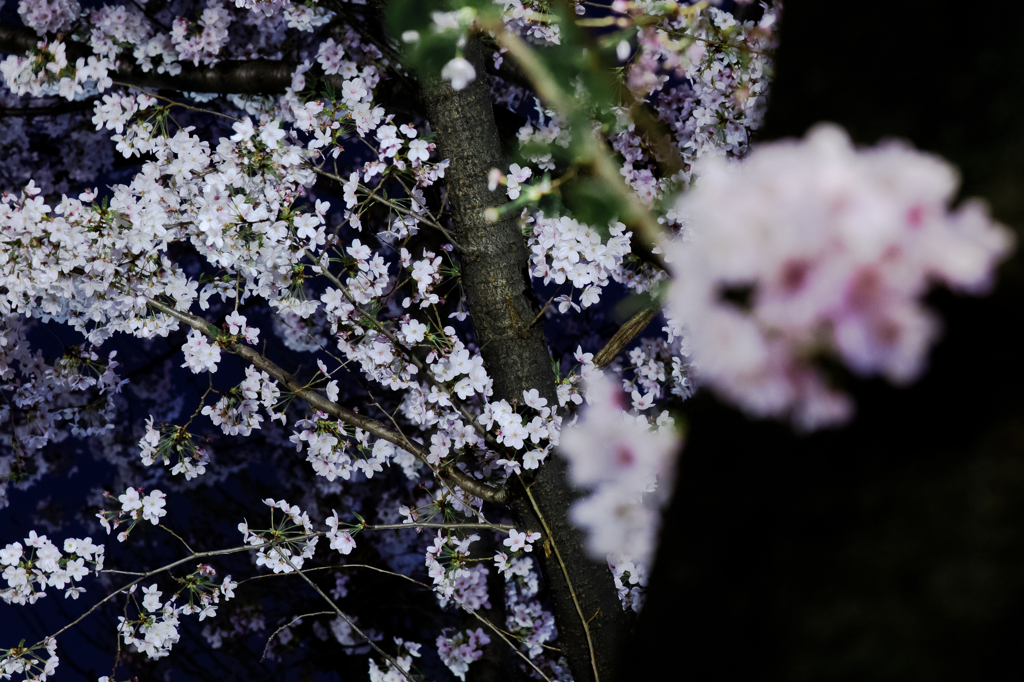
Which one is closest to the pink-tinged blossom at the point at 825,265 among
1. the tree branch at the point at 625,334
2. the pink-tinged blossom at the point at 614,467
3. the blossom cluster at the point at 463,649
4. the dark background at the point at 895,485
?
the dark background at the point at 895,485

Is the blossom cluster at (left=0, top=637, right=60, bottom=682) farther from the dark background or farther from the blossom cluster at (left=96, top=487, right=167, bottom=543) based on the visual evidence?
the dark background

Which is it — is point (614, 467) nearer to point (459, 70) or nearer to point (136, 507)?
point (459, 70)

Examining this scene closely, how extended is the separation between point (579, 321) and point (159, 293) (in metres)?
3.00

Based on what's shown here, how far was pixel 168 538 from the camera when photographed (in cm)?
462

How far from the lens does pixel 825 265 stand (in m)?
0.40

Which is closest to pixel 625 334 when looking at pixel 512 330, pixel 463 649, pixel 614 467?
pixel 512 330

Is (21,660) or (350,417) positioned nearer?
(350,417)

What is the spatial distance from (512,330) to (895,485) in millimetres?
1739

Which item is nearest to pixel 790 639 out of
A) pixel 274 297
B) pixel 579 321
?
pixel 274 297

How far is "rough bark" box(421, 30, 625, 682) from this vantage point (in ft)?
6.98

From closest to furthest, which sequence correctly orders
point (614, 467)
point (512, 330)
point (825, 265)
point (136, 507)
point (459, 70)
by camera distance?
1. point (825, 265)
2. point (614, 467)
3. point (459, 70)
4. point (512, 330)
5. point (136, 507)

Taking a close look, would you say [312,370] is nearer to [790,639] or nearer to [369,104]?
[369,104]

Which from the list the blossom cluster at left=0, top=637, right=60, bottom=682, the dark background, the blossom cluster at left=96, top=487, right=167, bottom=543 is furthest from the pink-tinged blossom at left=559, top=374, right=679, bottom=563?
the blossom cluster at left=0, top=637, right=60, bottom=682

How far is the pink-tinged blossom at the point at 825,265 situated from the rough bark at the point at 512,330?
1721 mm
